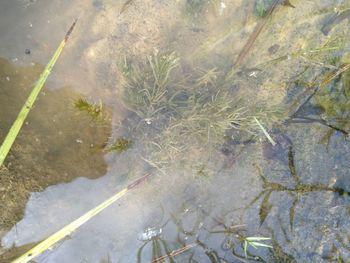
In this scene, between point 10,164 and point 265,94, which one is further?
point 265,94

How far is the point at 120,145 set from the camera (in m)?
3.16

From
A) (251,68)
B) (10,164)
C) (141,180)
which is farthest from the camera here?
(251,68)

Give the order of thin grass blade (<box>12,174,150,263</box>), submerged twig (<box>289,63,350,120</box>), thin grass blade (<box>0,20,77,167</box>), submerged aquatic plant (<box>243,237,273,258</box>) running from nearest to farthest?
1. thin grass blade (<box>0,20,77,167</box>)
2. thin grass blade (<box>12,174,150,263</box>)
3. submerged aquatic plant (<box>243,237,273,258</box>)
4. submerged twig (<box>289,63,350,120</box>)

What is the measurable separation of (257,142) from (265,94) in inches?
17.3

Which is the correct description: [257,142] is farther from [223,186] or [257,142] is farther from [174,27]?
[174,27]

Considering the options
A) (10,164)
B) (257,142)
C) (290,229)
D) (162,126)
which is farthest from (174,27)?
(290,229)

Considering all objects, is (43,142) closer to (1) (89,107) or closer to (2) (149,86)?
(1) (89,107)

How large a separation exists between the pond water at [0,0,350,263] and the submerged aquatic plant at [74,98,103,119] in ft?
0.04

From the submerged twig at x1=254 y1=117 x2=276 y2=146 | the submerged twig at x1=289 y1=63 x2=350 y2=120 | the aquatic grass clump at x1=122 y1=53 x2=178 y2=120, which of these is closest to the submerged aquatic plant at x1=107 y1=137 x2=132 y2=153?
the aquatic grass clump at x1=122 y1=53 x2=178 y2=120

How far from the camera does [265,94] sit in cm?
329

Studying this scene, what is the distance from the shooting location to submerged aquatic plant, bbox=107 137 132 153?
10.3ft

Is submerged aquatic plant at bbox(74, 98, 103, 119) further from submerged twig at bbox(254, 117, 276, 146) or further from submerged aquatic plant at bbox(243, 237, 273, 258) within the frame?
submerged aquatic plant at bbox(243, 237, 273, 258)

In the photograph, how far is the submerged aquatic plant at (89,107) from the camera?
3.16 meters

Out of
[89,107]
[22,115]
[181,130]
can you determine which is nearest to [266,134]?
[181,130]
